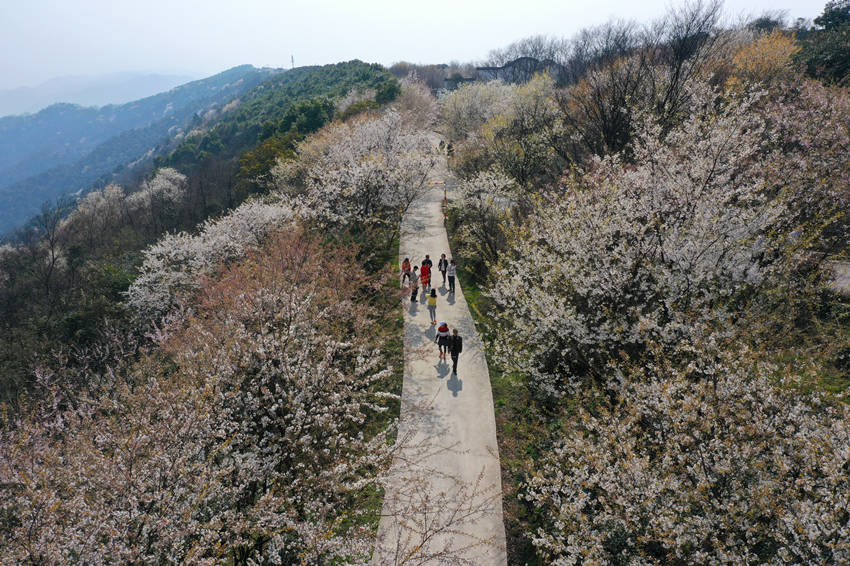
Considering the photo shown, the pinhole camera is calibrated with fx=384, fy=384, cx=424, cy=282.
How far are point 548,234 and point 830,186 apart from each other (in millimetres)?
10842

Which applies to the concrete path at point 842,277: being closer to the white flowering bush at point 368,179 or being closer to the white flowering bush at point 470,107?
the white flowering bush at point 368,179

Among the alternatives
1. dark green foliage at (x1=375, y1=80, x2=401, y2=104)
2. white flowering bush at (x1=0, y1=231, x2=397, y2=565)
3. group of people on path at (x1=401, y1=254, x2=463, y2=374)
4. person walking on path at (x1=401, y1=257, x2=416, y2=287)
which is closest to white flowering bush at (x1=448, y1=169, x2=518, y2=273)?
group of people on path at (x1=401, y1=254, x2=463, y2=374)

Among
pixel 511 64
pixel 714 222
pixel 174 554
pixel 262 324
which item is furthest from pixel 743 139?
pixel 511 64

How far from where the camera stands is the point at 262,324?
10.2 metres

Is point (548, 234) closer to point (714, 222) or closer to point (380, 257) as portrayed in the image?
point (714, 222)

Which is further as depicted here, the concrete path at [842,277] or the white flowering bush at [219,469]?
the concrete path at [842,277]

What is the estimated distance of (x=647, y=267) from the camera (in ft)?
35.1

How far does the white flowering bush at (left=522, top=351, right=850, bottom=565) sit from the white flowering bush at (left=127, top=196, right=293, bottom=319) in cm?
2078

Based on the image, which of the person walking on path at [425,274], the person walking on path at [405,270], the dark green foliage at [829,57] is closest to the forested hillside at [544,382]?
the person walking on path at [405,270]

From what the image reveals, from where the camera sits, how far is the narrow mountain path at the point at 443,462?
29.9 feet

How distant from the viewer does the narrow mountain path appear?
9125mm

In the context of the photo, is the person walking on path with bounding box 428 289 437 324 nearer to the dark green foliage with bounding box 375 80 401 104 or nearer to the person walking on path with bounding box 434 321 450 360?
the person walking on path with bounding box 434 321 450 360

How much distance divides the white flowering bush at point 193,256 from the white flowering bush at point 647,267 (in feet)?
56.1

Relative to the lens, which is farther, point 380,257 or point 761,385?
point 380,257
